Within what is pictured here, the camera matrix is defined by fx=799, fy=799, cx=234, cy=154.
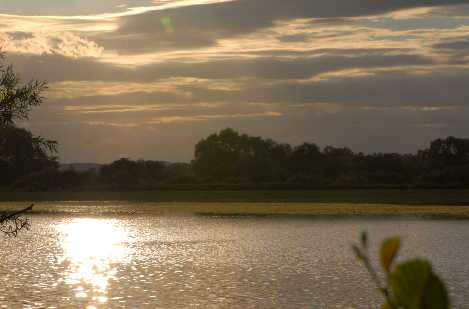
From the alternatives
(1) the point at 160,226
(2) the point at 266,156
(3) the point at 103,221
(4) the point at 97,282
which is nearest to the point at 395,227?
(1) the point at 160,226

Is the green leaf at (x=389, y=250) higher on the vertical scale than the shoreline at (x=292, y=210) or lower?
higher

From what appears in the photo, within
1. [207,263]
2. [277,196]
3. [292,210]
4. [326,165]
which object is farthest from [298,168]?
[207,263]

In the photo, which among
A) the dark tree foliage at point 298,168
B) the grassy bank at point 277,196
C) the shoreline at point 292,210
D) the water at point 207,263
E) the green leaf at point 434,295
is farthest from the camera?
the dark tree foliage at point 298,168

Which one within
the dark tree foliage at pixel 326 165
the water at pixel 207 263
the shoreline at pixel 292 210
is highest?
the dark tree foliage at pixel 326 165

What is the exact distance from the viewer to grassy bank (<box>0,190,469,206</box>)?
8012 centimetres

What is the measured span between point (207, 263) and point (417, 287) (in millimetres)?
27686

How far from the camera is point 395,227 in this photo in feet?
154

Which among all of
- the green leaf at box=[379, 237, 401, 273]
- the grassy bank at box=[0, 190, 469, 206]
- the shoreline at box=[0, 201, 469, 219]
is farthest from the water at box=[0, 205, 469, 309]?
the grassy bank at box=[0, 190, 469, 206]

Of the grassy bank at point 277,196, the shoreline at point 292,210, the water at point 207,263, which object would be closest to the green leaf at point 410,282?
the water at point 207,263

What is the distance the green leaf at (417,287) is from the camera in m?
1.12

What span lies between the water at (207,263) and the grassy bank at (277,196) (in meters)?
28.5

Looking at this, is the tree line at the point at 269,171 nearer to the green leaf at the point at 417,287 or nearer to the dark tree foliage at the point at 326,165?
the dark tree foliage at the point at 326,165

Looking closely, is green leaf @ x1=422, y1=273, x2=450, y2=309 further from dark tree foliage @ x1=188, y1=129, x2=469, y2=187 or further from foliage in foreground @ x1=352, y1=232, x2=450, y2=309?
dark tree foliage @ x1=188, y1=129, x2=469, y2=187

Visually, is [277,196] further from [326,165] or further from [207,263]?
[207,263]
